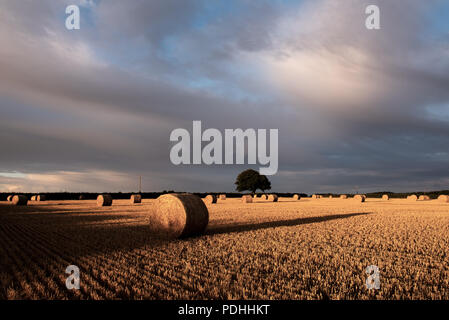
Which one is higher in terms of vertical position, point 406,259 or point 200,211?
point 200,211

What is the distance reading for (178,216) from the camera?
1136cm

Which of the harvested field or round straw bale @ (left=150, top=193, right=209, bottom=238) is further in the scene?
round straw bale @ (left=150, top=193, right=209, bottom=238)

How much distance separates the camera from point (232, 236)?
10922mm

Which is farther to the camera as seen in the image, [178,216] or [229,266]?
[178,216]

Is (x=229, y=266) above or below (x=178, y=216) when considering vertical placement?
below

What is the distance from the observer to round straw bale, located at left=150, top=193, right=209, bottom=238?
11.2 m

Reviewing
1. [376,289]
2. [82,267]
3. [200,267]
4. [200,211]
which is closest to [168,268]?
[200,267]

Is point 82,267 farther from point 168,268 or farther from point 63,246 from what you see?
point 63,246

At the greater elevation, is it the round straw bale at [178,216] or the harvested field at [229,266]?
the round straw bale at [178,216]

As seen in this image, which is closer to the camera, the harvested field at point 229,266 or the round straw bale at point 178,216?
the harvested field at point 229,266

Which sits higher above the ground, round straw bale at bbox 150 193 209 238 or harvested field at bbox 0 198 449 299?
round straw bale at bbox 150 193 209 238

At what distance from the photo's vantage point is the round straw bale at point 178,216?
11.2m
